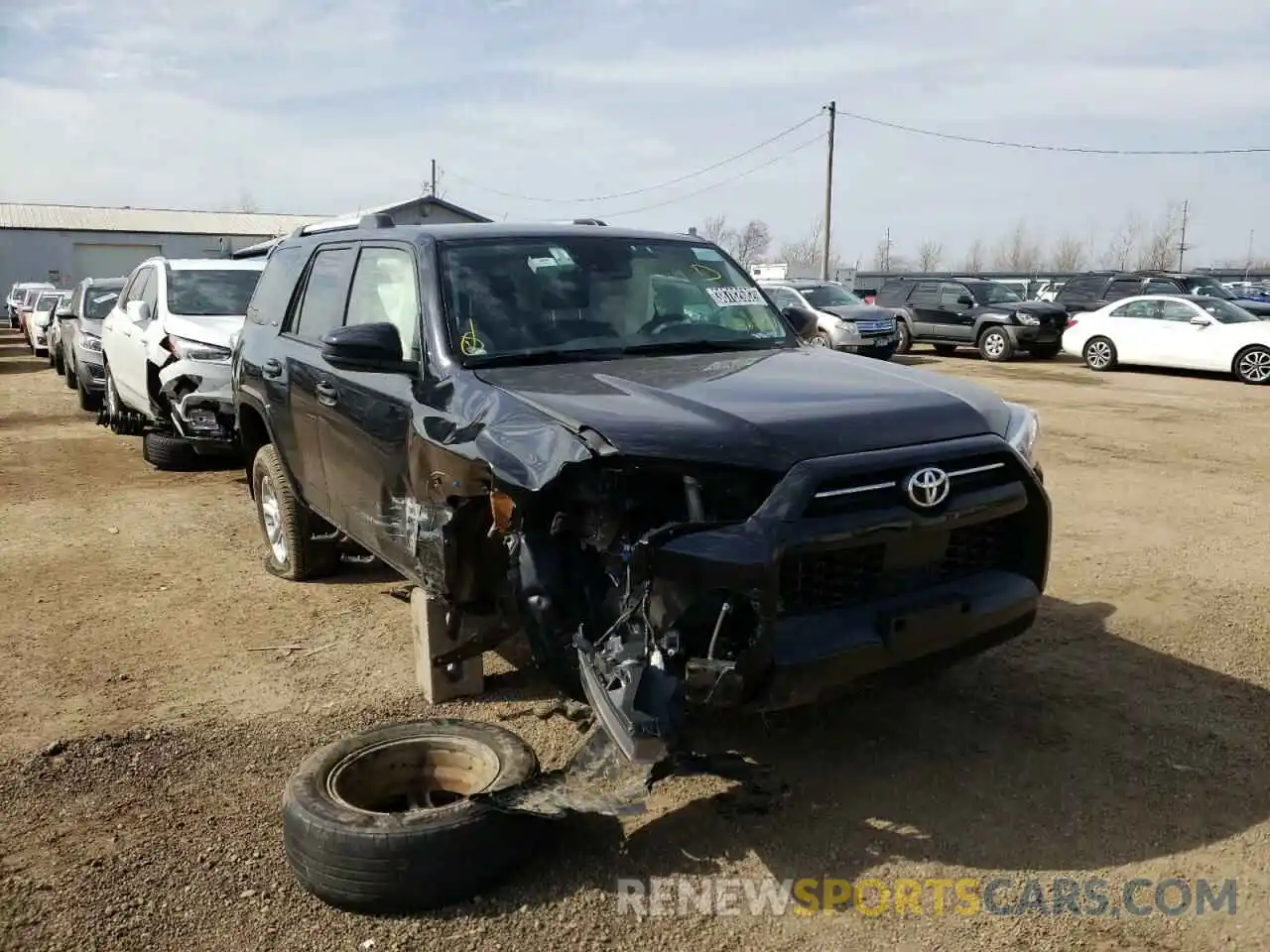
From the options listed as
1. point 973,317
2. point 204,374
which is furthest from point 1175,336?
point 204,374

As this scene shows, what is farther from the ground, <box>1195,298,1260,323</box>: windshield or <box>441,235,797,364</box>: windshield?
<box>441,235,797,364</box>: windshield

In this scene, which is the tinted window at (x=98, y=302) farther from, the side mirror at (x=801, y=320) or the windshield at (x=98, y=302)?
the side mirror at (x=801, y=320)

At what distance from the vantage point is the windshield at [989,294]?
22.4 m

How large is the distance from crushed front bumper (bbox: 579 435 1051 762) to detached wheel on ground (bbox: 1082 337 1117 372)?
56.5ft

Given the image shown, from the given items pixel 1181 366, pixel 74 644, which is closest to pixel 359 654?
pixel 74 644

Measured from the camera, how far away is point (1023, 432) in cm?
384

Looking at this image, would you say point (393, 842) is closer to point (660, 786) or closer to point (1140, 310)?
point (660, 786)

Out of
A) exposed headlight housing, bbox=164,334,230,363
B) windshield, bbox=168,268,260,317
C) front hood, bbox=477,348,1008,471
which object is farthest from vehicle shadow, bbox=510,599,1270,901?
windshield, bbox=168,268,260,317

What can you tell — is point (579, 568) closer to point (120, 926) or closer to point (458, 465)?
point (458, 465)

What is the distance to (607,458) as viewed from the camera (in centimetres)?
303

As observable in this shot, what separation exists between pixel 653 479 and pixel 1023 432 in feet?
5.03

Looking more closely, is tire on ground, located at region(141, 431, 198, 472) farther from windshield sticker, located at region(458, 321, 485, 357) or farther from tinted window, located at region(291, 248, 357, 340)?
windshield sticker, located at region(458, 321, 485, 357)

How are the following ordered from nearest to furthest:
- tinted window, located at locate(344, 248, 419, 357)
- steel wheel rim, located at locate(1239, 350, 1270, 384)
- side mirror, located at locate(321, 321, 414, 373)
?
side mirror, located at locate(321, 321, 414, 373), tinted window, located at locate(344, 248, 419, 357), steel wheel rim, located at locate(1239, 350, 1270, 384)

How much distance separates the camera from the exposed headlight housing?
8758mm
